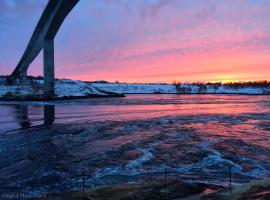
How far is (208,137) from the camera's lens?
18.0 m

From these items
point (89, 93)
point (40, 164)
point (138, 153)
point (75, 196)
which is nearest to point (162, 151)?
point (138, 153)

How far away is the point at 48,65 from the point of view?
223 feet

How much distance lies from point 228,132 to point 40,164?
36.8ft

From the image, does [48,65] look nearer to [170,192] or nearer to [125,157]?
[125,157]

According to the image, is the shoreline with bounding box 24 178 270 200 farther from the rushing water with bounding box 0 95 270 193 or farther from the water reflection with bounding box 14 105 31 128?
the water reflection with bounding box 14 105 31 128

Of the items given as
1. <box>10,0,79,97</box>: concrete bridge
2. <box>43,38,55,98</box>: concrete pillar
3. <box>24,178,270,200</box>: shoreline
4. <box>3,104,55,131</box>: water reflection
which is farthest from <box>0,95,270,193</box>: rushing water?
<box>43,38,55,98</box>: concrete pillar

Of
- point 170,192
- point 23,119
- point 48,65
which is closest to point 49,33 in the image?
point 48,65

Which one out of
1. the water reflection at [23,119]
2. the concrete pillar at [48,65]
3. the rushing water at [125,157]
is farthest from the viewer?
the concrete pillar at [48,65]

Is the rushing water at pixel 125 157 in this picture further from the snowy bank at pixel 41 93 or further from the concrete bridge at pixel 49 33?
the snowy bank at pixel 41 93

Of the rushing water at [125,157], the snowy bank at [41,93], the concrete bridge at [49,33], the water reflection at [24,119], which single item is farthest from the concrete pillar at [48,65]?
the rushing water at [125,157]

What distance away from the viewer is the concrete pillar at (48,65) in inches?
2672

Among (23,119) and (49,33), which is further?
(49,33)

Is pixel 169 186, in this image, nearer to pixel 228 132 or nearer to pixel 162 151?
pixel 162 151

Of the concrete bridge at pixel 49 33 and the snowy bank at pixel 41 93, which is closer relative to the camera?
the concrete bridge at pixel 49 33
